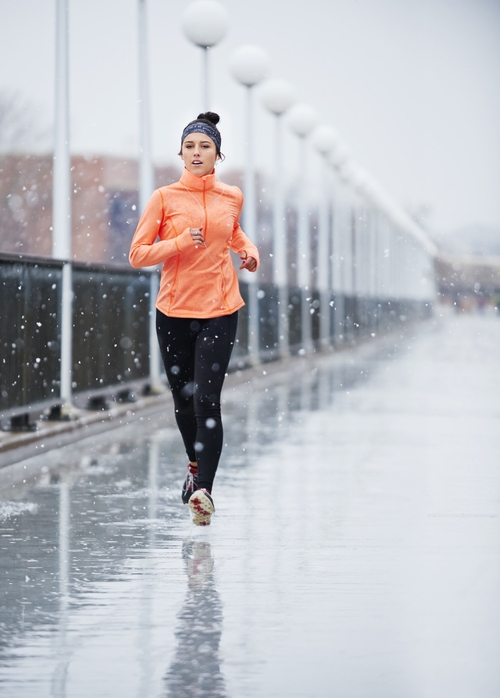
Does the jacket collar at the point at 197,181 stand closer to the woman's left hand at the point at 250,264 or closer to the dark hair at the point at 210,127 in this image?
the dark hair at the point at 210,127

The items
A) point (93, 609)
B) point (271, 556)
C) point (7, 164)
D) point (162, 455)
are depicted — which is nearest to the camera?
point (93, 609)

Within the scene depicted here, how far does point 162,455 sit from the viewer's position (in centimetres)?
1177

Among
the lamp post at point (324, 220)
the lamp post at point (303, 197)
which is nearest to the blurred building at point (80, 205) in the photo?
the lamp post at point (324, 220)

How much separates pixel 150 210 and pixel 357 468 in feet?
11.6

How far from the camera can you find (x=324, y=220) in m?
42.7

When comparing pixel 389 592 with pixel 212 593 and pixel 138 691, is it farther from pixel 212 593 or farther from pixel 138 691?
pixel 138 691

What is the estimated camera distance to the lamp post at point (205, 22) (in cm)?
1994

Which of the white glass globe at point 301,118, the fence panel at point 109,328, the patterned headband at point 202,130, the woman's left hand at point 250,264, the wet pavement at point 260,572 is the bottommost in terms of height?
the wet pavement at point 260,572

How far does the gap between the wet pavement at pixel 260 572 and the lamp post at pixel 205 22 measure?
325 inches

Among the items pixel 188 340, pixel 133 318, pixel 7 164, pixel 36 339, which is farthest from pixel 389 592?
pixel 7 164

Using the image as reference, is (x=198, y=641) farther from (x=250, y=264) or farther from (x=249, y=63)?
(x=249, y=63)

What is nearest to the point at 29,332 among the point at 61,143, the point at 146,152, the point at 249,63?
the point at 61,143

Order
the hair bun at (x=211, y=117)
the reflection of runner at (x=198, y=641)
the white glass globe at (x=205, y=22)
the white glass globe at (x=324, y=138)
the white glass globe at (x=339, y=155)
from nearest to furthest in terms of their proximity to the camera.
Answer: the reflection of runner at (x=198, y=641) → the hair bun at (x=211, y=117) → the white glass globe at (x=205, y=22) → the white glass globe at (x=324, y=138) → the white glass globe at (x=339, y=155)

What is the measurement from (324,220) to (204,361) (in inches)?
1382
